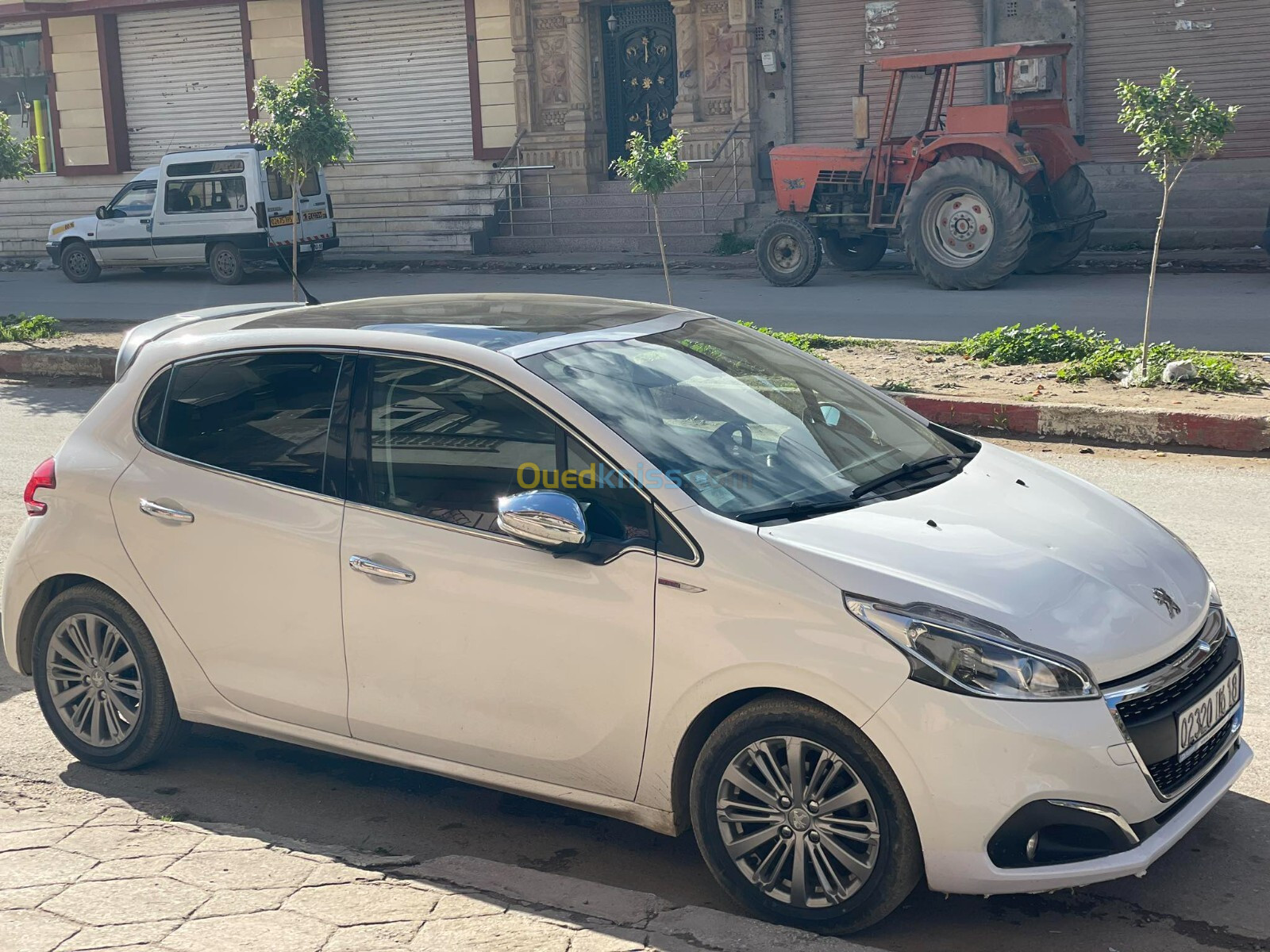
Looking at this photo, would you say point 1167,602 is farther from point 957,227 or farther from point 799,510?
point 957,227

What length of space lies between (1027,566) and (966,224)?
13.9 m

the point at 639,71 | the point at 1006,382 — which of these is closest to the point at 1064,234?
the point at 1006,382

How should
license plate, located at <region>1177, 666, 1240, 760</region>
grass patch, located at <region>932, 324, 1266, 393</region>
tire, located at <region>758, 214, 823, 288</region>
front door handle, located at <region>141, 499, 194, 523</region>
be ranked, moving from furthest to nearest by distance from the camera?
tire, located at <region>758, 214, 823, 288</region> → grass patch, located at <region>932, 324, 1266, 393</region> → front door handle, located at <region>141, 499, 194, 523</region> → license plate, located at <region>1177, 666, 1240, 760</region>

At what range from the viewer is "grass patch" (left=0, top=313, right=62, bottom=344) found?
15.7 meters

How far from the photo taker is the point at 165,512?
4566 millimetres

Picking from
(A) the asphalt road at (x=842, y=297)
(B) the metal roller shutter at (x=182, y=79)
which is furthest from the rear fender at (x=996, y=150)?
(B) the metal roller shutter at (x=182, y=79)

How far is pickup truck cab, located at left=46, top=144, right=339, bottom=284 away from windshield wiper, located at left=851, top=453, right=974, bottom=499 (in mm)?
18573

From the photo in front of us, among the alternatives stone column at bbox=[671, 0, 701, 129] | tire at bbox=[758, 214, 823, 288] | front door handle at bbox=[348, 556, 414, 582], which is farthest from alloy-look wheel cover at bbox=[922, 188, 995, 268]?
front door handle at bbox=[348, 556, 414, 582]

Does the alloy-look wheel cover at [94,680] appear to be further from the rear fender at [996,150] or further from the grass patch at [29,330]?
the rear fender at [996,150]

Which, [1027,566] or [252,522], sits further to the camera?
[252,522]

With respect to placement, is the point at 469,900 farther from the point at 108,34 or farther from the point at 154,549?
the point at 108,34

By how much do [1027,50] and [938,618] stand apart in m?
15.4

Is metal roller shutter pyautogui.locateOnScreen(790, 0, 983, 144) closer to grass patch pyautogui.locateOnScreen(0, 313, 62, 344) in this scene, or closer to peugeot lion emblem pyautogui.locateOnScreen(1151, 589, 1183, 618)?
grass patch pyautogui.locateOnScreen(0, 313, 62, 344)

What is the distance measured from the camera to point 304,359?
4504 millimetres
